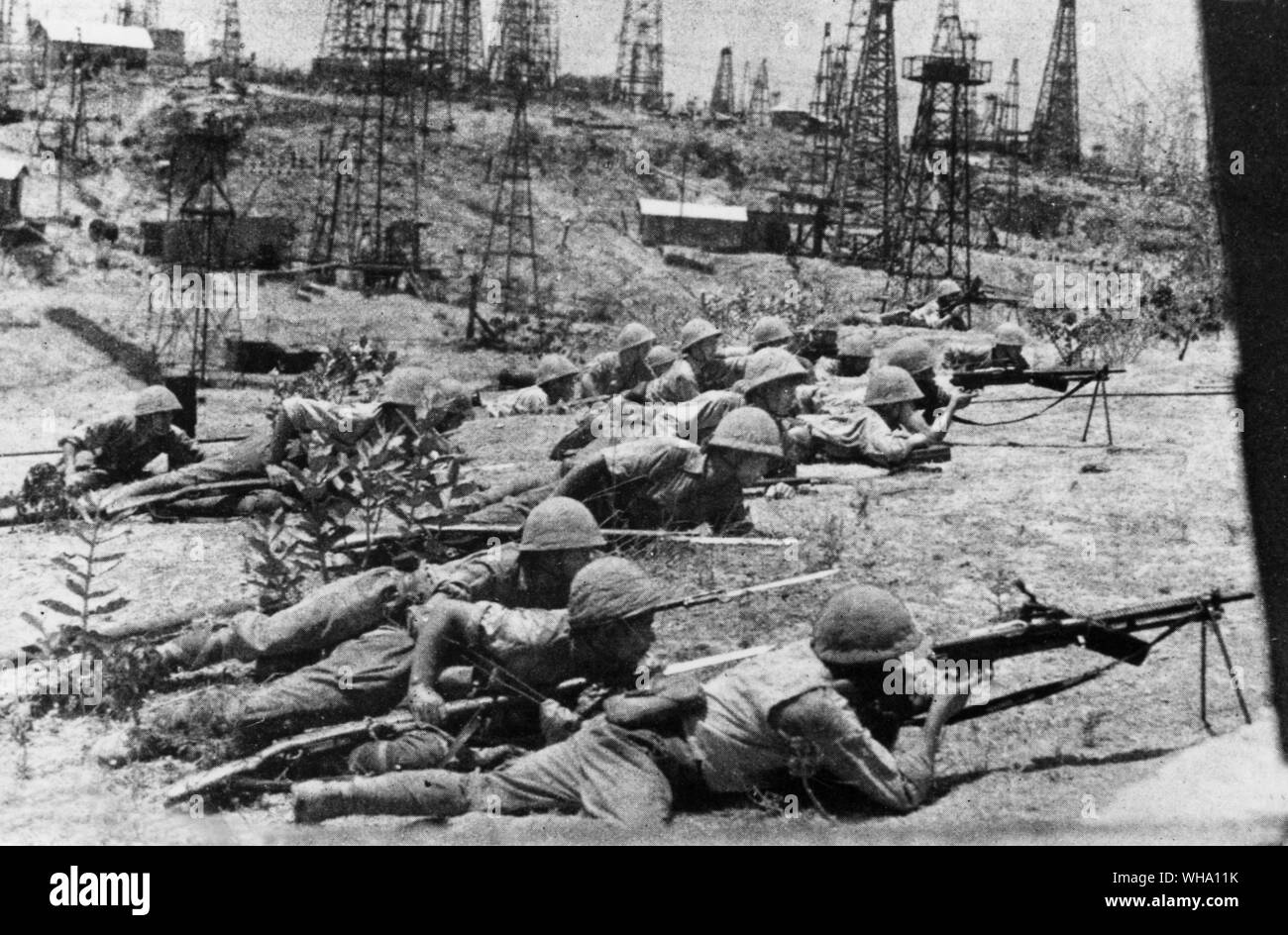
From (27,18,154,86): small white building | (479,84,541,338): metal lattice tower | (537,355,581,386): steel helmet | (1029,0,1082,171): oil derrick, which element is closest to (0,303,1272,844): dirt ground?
(537,355,581,386): steel helmet

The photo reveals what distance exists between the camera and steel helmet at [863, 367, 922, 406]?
35.2 ft

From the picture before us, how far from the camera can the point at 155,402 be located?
34.1 feet

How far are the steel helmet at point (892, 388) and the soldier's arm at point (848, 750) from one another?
583 centimetres

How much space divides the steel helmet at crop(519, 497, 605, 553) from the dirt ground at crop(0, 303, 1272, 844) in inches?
36.0

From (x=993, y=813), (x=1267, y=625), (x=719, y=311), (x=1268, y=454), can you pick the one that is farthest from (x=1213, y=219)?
(x=993, y=813)

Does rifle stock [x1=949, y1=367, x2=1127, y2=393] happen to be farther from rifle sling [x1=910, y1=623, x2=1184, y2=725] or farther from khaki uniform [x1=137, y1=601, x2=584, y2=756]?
khaki uniform [x1=137, y1=601, x2=584, y2=756]

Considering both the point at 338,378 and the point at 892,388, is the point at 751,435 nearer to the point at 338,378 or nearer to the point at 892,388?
the point at 892,388

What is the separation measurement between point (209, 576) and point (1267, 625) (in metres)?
6.41

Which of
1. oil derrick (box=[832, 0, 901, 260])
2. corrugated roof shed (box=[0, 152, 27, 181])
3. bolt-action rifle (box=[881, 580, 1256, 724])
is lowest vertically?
bolt-action rifle (box=[881, 580, 1256, 724])

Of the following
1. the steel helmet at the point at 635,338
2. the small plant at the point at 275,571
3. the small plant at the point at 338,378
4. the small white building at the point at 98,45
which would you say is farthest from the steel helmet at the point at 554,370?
the small white building at the point at 98,45

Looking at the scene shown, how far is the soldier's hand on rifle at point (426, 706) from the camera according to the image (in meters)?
5.88

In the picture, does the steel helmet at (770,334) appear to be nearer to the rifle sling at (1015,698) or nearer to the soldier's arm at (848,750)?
the rifle sling at (1015,698)

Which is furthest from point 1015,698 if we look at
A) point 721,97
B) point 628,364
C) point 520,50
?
point 721,97
